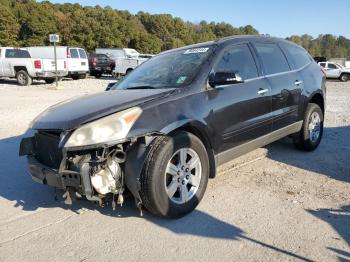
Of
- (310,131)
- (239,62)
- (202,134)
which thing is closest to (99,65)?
(310,131)

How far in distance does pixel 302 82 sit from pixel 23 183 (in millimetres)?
4104

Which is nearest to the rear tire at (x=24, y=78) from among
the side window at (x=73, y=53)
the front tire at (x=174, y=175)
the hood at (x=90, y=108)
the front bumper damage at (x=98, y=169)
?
the side window at (x=73, y=53)

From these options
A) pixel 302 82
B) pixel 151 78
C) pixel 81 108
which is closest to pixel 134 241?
pixel 81 108

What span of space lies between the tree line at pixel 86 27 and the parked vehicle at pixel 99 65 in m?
14.7

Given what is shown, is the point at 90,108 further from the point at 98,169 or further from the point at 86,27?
the point at 86,27

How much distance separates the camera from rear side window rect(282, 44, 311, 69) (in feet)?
19.7

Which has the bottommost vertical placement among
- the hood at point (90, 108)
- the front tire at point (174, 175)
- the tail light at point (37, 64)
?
the front tire at point (174, 175)

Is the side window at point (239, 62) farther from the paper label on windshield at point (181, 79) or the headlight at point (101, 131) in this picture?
the headlight at point (101, 131)

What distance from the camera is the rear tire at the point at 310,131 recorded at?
6068 mm

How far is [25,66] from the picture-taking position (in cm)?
1961

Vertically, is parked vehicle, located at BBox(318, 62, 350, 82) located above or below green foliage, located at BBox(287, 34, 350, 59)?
below

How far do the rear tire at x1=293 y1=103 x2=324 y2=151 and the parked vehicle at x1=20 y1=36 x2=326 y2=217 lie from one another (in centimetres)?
56

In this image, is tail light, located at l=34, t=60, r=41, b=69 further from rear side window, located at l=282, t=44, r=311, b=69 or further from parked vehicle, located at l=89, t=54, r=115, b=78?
rear side window, located at l=282, t=44, r=311, b=69

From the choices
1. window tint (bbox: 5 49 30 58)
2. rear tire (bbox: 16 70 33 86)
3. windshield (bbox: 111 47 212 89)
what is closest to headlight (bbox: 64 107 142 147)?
windshield (bbox: 111 47 212 89)
